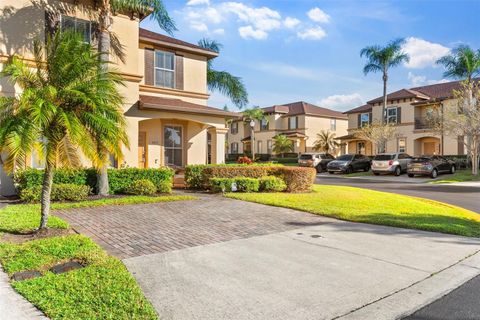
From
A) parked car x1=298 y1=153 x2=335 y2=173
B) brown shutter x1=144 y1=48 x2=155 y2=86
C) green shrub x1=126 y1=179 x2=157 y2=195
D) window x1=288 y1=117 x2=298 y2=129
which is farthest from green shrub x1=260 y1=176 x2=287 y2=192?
window x1=288 y1=117 x2=298 y2=129

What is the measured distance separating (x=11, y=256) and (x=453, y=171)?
29.4 meters

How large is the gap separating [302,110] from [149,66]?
1313 inches

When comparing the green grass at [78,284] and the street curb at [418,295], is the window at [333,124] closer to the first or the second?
the street curb at [418,295]

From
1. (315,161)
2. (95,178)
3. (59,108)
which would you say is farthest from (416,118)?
(59,108)

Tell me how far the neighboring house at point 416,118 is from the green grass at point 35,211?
30.5 metres

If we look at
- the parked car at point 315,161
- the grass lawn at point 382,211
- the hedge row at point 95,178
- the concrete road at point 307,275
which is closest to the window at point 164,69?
the hedge row at point 95,178

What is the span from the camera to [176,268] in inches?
209

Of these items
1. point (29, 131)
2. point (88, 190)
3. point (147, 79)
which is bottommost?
point (88, 190)

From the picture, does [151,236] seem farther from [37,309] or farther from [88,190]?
[88,190]

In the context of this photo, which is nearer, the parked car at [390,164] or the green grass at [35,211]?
the green grass at [35,211]

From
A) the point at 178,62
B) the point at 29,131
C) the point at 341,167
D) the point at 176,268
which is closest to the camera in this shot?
the point at 176,268

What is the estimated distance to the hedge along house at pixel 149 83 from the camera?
1245 centimetres

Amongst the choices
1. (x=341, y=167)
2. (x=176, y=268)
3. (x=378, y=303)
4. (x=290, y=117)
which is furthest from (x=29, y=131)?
(x=290, y=117)

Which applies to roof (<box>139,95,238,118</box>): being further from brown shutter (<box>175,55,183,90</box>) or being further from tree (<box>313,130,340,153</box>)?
tree (<box>313,130,340,153</box>)
